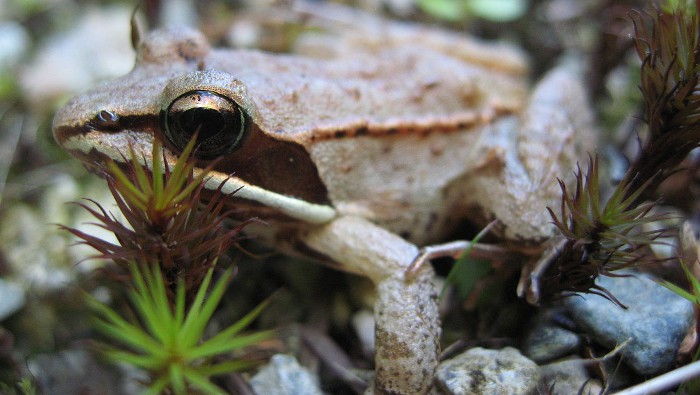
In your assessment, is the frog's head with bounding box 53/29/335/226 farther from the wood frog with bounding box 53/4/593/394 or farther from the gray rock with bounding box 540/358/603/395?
the gray rock with bounding box 540/358/603/395

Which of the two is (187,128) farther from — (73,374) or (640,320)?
(640,320)

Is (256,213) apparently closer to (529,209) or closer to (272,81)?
(272,81)

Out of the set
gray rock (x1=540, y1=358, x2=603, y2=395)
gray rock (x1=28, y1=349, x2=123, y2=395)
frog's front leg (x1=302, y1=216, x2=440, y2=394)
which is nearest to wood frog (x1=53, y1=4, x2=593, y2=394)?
frog's front leg (x1=302, y1=216, x2=440, y2=394)

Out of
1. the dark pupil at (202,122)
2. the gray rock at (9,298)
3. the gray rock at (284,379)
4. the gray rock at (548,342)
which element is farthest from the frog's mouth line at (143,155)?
the gray rock at (548,342)

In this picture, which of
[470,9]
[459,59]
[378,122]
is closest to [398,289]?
[378,122]

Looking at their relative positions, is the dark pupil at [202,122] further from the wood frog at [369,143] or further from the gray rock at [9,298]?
the gray rock at [9,298]

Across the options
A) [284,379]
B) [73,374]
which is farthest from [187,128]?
[73,374]
